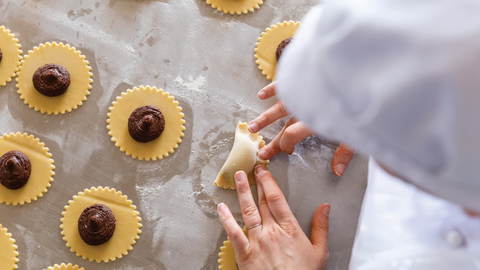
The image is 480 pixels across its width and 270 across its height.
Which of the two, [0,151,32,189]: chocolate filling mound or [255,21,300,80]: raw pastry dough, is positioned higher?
[255,21,300,80]: raw pastry dough

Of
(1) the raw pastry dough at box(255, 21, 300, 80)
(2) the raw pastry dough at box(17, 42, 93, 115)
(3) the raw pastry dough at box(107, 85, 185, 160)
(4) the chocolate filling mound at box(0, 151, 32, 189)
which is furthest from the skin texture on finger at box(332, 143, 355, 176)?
(4) the chocolate filling mound at box(0, 151, 32, 189)

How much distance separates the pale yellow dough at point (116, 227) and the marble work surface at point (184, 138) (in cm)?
4

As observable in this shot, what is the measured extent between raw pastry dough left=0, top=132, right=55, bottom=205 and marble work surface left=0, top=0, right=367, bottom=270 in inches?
1.6

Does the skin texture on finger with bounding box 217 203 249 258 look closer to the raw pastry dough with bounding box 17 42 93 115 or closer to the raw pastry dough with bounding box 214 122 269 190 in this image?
the raw pastry dough with bounding box 214 122 269 190

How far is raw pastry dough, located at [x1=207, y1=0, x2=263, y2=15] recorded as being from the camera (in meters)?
1.92

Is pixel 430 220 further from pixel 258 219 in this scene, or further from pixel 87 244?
pixel 87 244

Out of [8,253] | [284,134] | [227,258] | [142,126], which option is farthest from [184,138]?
[8,253]

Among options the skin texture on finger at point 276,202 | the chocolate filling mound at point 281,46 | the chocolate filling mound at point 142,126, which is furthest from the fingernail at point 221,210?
the chocolate filling mound at point 281,46

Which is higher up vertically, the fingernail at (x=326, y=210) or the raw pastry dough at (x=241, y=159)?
the raw pastry dough at (x=241, y=159)

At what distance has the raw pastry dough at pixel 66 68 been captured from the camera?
6.04ft

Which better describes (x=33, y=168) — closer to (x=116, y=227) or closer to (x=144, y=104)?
(x=116, y=227)

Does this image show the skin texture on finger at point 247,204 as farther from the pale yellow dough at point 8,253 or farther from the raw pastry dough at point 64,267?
the pale yellow dough at point 8,253

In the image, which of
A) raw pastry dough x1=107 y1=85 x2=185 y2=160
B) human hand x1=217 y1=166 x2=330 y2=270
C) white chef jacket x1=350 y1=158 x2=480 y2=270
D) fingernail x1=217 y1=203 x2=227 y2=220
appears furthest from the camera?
raw pastry dough x1=107 y1=85 x2=185 y2=160

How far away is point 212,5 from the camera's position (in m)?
1.92
